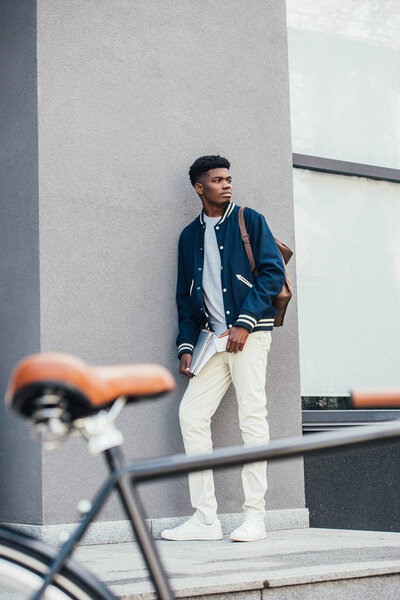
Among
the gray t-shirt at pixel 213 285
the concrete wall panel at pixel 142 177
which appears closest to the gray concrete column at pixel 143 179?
the concrete wall panel at pixel 142 177

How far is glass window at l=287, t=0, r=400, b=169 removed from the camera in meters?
6.06

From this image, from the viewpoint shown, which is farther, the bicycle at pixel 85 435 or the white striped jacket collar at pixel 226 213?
the white striped jacket collar at pixel 226 213

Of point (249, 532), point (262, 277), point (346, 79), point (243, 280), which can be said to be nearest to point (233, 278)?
point (243, 280)

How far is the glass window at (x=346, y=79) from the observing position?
606 centimetres

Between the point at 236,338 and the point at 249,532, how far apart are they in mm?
1045

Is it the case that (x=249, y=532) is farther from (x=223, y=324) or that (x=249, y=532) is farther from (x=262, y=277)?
(x=262, y=277)

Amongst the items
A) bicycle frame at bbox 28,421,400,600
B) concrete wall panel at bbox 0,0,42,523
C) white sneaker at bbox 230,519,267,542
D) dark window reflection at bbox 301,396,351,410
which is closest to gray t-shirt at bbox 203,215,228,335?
concrete wall panel at bbox 0,0,42,523

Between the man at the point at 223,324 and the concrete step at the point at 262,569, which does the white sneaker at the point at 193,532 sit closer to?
the man at the point at 223,324

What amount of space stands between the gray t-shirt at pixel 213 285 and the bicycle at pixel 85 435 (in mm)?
3176

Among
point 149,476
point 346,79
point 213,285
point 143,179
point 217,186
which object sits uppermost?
point 346,79

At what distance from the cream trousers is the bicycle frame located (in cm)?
303

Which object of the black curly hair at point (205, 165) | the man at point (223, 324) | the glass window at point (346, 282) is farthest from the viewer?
the glass window at point (346, 282)

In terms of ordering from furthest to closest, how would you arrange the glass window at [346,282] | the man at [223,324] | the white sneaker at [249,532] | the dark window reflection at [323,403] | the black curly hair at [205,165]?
the glass window at [346,282], the dark window reflection at [323,403], the black curly hair at [205,165], the man at [223,324], the white sneaker at [249,532]

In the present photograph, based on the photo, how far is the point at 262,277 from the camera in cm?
470
